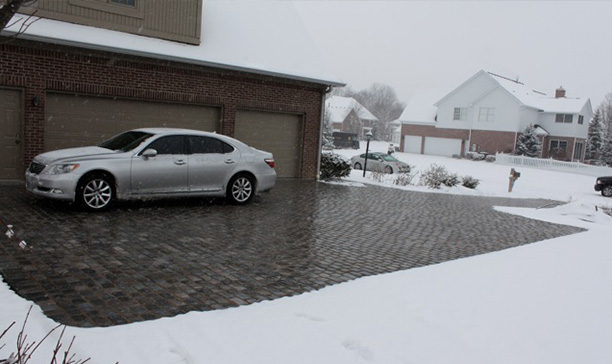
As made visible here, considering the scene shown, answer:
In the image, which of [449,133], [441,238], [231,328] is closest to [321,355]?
[231,328]

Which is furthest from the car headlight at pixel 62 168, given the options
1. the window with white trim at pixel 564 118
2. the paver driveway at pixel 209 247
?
the window with white trim at pixel 564 118

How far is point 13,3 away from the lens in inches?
119

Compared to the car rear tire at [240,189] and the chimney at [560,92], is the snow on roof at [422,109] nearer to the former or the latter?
the chimney at [560,92]

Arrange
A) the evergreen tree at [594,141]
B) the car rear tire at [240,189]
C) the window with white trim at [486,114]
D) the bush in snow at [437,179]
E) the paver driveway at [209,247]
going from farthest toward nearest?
the evergreen tree at [594,141] < the window with white trim at [486,114] < the bush in snow at [437,179] < the car rear tire at [240,189] < the paver driveway at [209,247]

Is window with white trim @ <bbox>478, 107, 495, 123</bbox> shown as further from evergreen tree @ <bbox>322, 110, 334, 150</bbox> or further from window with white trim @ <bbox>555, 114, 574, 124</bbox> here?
evergreen tree @ <bbox>322, 110, 334, 150</bbox>

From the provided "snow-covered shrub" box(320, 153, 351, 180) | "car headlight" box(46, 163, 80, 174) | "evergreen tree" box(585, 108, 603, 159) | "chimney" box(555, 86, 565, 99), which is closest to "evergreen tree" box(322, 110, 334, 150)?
"chimney" box(555, 86, 565, 99)

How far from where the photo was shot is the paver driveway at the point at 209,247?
4.99 meters

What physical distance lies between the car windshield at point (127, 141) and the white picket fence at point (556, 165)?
35.9 meters

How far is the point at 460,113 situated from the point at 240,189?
44.1 metres

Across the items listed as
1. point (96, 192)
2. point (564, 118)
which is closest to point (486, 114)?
point (564, 118)

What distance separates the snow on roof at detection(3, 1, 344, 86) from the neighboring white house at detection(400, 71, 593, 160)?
3440cm

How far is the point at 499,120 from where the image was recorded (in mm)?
47406

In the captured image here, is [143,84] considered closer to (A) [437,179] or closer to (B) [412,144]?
(A) [437,179]

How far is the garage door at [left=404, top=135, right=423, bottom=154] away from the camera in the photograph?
53969 millimetres
